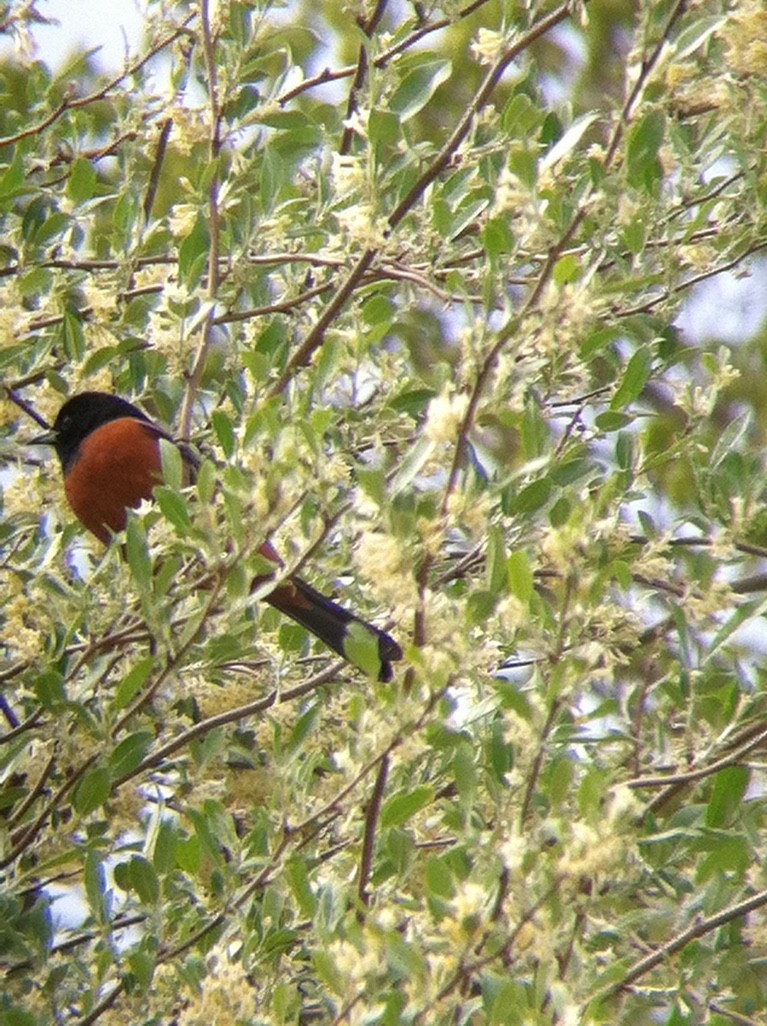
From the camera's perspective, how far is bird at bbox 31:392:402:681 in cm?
322

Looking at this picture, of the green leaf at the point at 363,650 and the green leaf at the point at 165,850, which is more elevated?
the green leaf at the point at 363,650

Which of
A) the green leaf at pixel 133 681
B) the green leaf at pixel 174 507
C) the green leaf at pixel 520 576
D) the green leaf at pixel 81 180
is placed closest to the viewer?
the green leaf at pixel 520 576

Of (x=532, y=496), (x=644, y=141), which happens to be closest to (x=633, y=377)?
(x=532, y=496)

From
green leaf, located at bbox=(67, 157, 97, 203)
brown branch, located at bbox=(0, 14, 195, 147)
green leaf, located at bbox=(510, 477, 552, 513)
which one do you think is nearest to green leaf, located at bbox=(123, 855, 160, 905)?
green leaf, located at bbox=(510, 477, 552, 513)

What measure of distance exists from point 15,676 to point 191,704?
18.1 inches

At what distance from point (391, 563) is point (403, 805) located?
0.45 meters

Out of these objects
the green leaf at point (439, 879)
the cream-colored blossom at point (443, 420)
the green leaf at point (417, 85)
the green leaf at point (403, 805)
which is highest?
the green leaf at point (417, 85)

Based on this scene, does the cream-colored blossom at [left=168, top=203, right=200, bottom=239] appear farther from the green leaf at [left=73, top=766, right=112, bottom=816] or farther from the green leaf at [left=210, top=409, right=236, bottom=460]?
the green leaf at [left=73, top=766, right=112, bottom=816]

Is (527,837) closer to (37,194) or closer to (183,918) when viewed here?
(183,918)

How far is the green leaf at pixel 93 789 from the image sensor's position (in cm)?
278

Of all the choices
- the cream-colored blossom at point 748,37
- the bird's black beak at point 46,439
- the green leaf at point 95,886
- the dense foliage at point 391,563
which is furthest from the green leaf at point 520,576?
the bird's black beak at point 46,439

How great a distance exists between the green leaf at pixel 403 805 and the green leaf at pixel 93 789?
1.90 feet

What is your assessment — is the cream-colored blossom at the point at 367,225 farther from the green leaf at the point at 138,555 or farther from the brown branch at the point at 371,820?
the brown branch at the point at 371,820

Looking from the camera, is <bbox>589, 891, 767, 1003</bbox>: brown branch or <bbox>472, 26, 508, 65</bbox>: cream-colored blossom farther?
<bbox>472, 26, 508, 65</bbox>: cream-colored blossom
